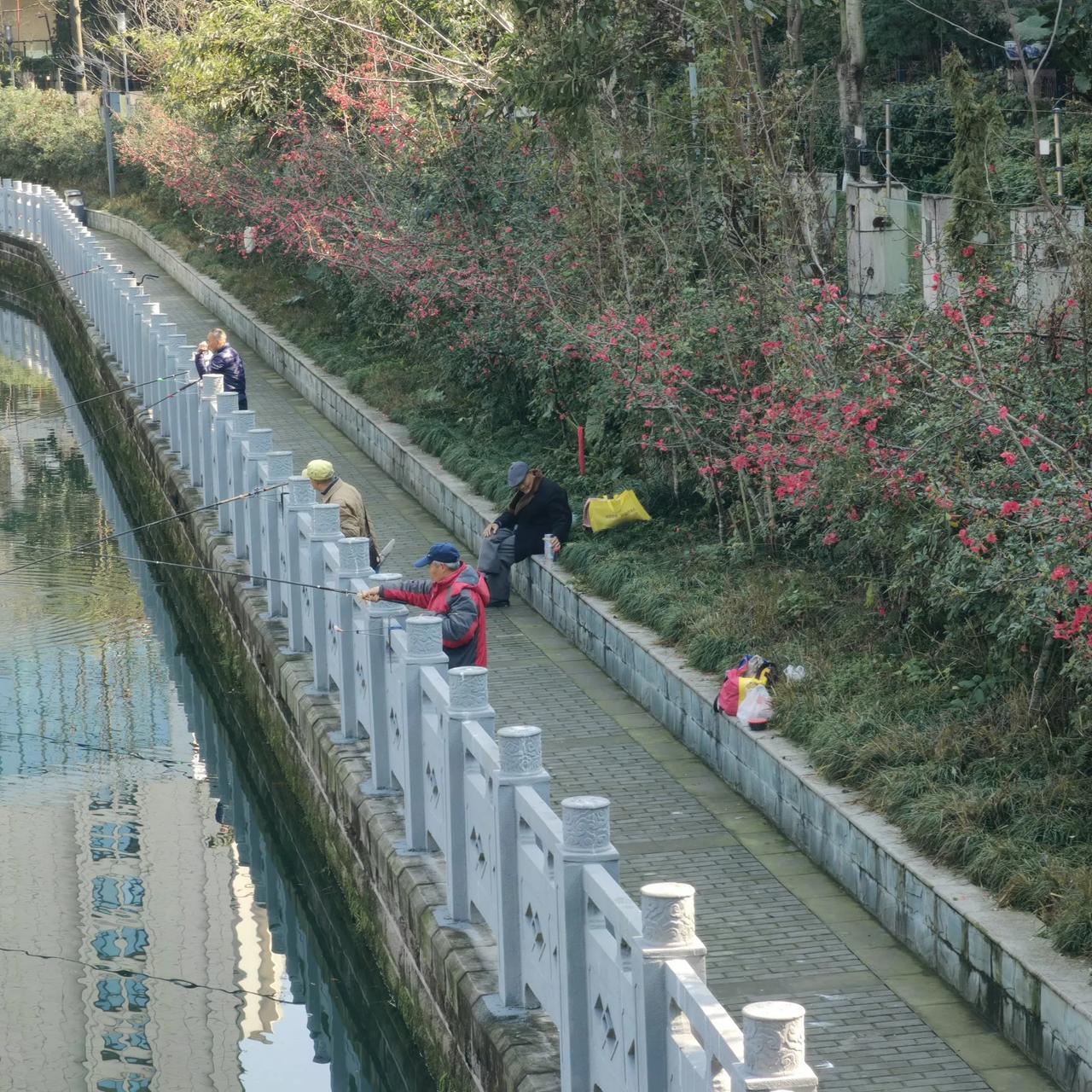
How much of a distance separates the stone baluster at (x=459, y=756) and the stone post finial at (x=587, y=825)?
1.72 m

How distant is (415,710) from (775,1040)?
460 centimetres

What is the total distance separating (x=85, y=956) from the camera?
1050cm

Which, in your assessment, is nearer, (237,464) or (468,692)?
(468,692)

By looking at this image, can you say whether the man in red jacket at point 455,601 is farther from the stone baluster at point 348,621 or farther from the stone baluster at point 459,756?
the stone baluster at point 459,756

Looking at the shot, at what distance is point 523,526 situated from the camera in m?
14.1

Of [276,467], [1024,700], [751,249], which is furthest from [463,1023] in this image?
[751,249]

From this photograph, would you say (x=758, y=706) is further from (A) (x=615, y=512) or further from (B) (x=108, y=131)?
(B) (x=108, y=131)

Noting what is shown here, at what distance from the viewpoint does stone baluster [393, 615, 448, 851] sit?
873 centimetres

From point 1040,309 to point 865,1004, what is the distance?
4686 millimetres

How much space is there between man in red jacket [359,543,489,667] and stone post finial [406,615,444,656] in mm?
1379

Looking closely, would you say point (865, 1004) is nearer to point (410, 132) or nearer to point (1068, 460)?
point (1068, 460)

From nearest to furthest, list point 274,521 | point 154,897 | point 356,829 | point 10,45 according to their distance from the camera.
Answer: point 356,829, point 154,897, point 274,521, point 10,45

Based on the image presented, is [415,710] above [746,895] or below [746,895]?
above

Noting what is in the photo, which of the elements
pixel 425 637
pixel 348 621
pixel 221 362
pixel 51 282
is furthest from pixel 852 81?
pixel 51 282
